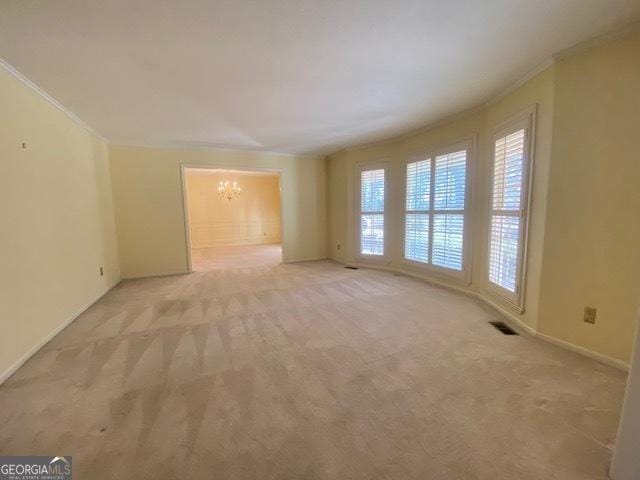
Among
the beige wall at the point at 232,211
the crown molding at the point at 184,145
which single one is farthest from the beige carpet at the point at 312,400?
the beige wall at the point at 232,211

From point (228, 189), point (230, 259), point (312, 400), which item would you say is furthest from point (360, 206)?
point (228, 189)

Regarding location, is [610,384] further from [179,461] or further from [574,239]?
[179,461]

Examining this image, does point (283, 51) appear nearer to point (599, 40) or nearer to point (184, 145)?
point (599, 40)

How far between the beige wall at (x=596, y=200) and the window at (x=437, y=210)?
1.34 m

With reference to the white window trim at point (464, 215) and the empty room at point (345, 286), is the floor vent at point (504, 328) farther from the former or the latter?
the white window trim at point (464, 215)

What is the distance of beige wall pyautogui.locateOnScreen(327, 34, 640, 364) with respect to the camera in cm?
192

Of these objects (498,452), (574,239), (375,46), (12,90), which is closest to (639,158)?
(574,239)

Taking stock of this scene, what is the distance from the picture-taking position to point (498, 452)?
131 cm

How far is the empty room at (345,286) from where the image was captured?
138 cm

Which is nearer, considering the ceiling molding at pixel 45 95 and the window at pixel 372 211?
the ceiling molding at pixel 45 95

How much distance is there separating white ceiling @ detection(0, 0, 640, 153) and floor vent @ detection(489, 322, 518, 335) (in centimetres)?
241

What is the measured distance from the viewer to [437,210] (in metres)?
3.99

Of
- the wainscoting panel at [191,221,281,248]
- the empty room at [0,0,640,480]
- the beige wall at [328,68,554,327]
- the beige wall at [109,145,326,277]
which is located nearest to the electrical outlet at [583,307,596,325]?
the empty room at [0,0,640,480]

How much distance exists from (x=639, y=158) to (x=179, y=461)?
3.35m
